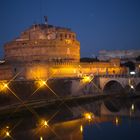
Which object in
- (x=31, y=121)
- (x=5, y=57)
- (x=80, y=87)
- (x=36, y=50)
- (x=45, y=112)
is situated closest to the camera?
(x=31, y=121)

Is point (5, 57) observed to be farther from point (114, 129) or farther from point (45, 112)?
point (114, 129)

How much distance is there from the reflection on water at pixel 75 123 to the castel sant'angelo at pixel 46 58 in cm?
651

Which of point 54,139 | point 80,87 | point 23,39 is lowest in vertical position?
point 54,139

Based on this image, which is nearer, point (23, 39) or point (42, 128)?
point (42, 128)

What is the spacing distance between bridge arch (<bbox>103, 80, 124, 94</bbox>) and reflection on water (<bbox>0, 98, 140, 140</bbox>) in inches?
186

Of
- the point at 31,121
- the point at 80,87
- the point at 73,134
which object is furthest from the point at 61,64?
the point at 73,134

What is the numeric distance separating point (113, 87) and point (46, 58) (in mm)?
8448

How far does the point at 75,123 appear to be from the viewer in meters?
18.4

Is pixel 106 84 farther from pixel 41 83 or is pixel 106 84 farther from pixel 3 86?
pixel 3 86

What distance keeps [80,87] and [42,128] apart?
35.7ft

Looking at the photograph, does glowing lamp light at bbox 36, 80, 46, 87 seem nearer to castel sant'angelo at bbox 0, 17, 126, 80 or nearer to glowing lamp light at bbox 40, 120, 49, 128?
castel sant'angelo at bbox 0, 17, 126, 80

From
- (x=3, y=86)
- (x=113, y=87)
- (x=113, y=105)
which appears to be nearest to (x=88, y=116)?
(x=113, y=105)

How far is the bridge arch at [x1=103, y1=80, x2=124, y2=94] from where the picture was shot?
2878cm

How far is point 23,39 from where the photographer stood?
119 ft
